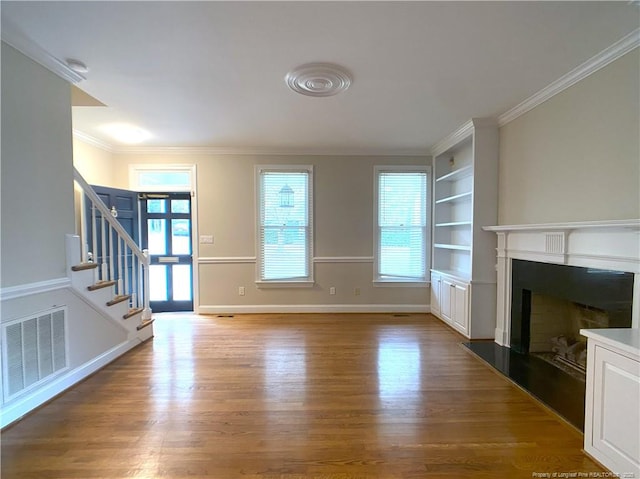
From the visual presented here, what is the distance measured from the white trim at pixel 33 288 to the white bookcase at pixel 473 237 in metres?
4.12

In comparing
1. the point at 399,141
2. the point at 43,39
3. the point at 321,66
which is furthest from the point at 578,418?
the point at 43,39

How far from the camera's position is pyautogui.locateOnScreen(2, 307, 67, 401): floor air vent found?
2.04 meters

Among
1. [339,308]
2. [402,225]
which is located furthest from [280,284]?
[402,225]

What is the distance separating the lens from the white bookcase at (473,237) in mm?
3580

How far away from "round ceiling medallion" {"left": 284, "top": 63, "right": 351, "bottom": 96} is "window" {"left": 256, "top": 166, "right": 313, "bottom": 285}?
2084 millimetres

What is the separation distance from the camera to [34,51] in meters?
2.17

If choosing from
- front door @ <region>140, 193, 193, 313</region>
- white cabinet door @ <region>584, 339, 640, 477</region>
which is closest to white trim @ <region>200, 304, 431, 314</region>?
front door @ <region>140, 193, 193, 313</region>

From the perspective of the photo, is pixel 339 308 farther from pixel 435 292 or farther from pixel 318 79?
pixel 318 79

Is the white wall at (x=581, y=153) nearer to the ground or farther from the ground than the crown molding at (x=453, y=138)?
nearer to the ground

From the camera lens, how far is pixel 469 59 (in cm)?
229

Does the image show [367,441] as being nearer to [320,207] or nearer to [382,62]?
[382,62]

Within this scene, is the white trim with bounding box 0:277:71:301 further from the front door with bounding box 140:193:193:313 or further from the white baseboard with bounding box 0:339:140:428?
the front door with bounding box 140:193:193:313

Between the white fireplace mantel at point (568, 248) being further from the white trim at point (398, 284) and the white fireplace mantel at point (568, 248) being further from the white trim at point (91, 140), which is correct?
the white trim at point (91, 140)

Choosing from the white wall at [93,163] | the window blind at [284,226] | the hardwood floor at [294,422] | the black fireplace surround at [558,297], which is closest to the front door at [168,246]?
the white wall at [93,163]
